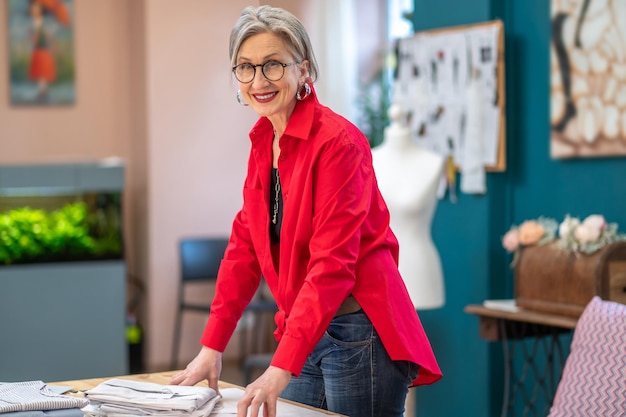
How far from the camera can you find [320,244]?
192 centimetres

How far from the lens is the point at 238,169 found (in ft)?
23.7

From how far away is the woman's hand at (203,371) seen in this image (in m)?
2.14

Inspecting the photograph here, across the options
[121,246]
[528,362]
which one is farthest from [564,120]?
[121,246]

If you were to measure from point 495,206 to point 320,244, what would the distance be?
9.54ft

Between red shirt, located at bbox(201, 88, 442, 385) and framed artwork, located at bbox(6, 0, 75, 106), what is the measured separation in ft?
17.3

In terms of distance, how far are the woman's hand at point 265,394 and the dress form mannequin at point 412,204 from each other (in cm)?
230

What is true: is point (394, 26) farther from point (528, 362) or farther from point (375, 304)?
point (375, 304)

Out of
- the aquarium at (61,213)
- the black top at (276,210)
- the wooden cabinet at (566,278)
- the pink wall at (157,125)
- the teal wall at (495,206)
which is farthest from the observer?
the pink wall at (157,125)

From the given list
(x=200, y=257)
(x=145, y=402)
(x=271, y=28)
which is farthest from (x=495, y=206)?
(x=145, y=402)

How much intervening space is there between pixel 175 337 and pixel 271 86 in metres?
4.92

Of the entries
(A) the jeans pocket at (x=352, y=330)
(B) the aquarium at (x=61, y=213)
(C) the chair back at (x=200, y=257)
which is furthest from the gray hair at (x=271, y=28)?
(C) the chair back at (x=200, y=257)

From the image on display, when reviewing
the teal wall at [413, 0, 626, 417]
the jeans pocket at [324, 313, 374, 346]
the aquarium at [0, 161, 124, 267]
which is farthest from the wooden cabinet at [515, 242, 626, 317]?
the aquarium at [0, 161, 124, 267]

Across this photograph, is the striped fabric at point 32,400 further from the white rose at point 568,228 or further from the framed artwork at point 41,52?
the framed artwork at point 41,52

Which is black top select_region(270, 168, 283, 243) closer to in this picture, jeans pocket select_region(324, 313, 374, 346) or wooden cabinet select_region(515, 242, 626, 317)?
jeans pocket select_region(324, 313, 374, 346)
